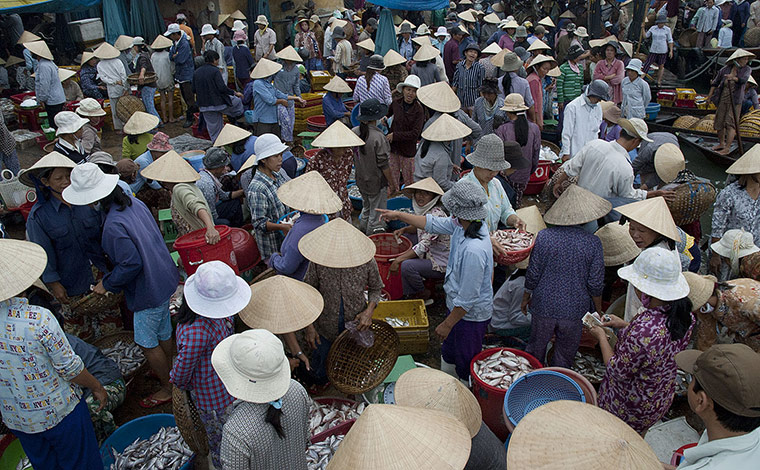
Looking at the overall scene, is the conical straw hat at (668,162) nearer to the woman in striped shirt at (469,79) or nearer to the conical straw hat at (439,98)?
the conical straw hat at (439,98)

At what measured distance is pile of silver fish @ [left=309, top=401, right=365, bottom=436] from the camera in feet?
12.8

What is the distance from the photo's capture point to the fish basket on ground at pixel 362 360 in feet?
12.9

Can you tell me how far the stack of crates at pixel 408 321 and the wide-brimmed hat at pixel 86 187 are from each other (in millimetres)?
2488

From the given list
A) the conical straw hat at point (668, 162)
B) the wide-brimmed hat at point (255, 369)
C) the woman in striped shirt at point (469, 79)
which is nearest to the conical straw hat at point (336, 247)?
the wide-brimmed hat at point (255, 369)

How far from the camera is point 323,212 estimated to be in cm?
413

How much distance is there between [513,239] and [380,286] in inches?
56.8

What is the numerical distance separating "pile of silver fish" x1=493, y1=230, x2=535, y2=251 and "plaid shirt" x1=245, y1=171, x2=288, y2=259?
2.15 metres

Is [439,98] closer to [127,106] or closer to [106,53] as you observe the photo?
[127,106]

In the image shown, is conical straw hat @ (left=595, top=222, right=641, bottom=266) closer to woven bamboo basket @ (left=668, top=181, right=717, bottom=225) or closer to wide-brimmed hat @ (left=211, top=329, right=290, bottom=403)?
woven bamboo basket @ (left=668, top=181, right=717, bottom=225)

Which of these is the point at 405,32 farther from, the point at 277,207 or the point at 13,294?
the point at 13,294

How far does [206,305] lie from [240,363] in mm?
692

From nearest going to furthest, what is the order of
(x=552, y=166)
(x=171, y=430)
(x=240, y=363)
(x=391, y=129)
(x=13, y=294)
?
(x=240, y=363)
(x=13, y=294)
(x=171, y=430)
(x=391, y=129)
(x=552, y=166)

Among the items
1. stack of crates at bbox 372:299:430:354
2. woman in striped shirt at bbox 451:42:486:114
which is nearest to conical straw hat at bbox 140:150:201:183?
stack of crates at bbox 372:299:430:354

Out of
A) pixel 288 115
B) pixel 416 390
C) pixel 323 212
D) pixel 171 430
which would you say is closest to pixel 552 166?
pixel 288 115
